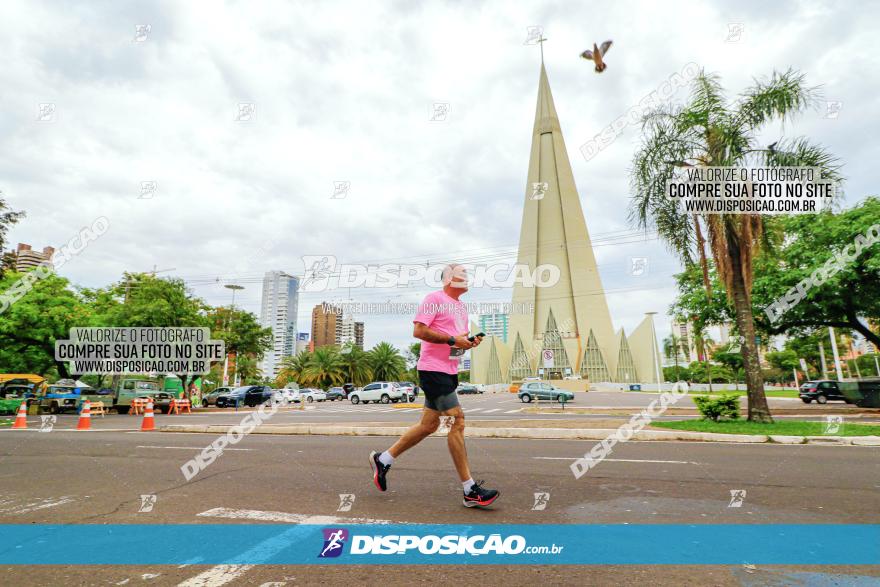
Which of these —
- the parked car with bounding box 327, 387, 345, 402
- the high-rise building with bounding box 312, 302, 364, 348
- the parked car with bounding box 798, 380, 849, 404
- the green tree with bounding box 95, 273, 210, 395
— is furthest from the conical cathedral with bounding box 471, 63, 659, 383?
the green tree with bounding box 95, 273, 210, 395

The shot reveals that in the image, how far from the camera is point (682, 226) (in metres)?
13.2

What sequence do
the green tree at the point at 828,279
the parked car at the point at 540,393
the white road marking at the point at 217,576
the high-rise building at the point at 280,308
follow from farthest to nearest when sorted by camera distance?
the high-rise building at the point at 280,308, the parked car at the point at 540,393, the green tree at the point at 828,279, the white road marking at the point at 217,576

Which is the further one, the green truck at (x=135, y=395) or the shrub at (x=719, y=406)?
the green truck at (x=135, y=395)

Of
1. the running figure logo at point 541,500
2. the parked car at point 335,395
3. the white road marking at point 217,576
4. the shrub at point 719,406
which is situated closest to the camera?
the white road marking at point 217,576

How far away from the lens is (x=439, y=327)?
13.5 ft

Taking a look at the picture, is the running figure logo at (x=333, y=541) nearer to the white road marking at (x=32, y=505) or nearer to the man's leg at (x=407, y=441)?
the man's leg at (x=407, y=441)

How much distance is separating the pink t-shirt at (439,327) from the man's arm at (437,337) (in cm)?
6

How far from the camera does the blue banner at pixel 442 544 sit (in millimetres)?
2803

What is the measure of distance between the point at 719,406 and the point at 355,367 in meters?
54.6

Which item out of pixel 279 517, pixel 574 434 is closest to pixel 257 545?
pixel 279 517

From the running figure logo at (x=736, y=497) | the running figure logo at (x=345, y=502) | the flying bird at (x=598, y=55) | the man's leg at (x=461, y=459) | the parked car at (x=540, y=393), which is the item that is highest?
the flying bird at (x=598, y=55)

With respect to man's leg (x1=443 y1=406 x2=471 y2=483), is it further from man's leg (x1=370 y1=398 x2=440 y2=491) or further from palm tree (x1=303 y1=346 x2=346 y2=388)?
palm tree (x1=303 y1=346 x2=346 y2=388)

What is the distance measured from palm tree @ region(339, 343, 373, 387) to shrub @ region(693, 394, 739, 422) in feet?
175

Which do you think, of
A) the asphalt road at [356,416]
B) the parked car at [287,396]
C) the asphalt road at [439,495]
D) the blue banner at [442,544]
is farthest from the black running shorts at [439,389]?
the parked car at [287,396]
